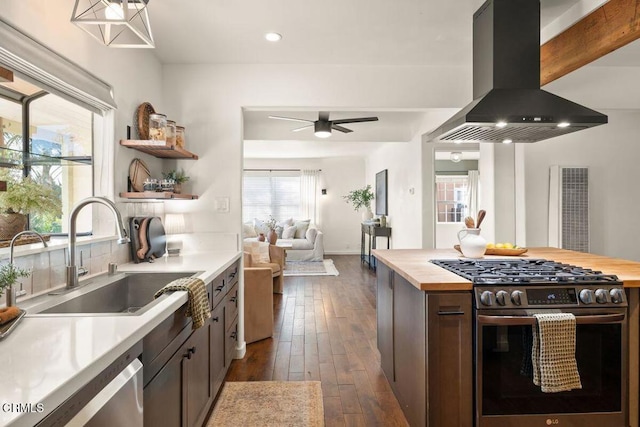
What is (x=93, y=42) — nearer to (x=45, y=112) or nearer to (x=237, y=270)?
(x=45, y=112)

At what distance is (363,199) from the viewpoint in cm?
846

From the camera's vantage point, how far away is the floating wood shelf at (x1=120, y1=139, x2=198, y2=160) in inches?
94.8

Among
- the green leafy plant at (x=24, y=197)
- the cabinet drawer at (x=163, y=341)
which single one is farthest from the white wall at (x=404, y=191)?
the green leafy plant at (x=24, y=197)

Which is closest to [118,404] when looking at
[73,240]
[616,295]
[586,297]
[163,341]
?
[163,341]

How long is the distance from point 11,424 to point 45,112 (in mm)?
1683

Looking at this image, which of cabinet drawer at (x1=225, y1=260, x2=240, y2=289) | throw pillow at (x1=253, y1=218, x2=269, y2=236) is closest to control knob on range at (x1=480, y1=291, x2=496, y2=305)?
cabinet drawer at (x1=225, y1=260, x2=240, y2=289)

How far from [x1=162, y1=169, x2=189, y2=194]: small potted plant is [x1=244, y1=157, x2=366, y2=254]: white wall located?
20.1ft

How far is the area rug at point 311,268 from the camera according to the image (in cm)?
663

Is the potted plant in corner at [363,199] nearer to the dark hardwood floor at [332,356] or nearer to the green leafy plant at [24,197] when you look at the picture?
the dark hardwood floor at [332,356]

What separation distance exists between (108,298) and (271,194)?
7265 mm

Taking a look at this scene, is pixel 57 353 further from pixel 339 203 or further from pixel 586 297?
pixel 339 203

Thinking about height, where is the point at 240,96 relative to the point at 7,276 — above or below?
above

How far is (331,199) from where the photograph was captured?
9.25 m

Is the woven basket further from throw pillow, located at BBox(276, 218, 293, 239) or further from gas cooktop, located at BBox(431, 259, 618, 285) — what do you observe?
throw pillow, located at BBox(276, 218, 293, 239)
